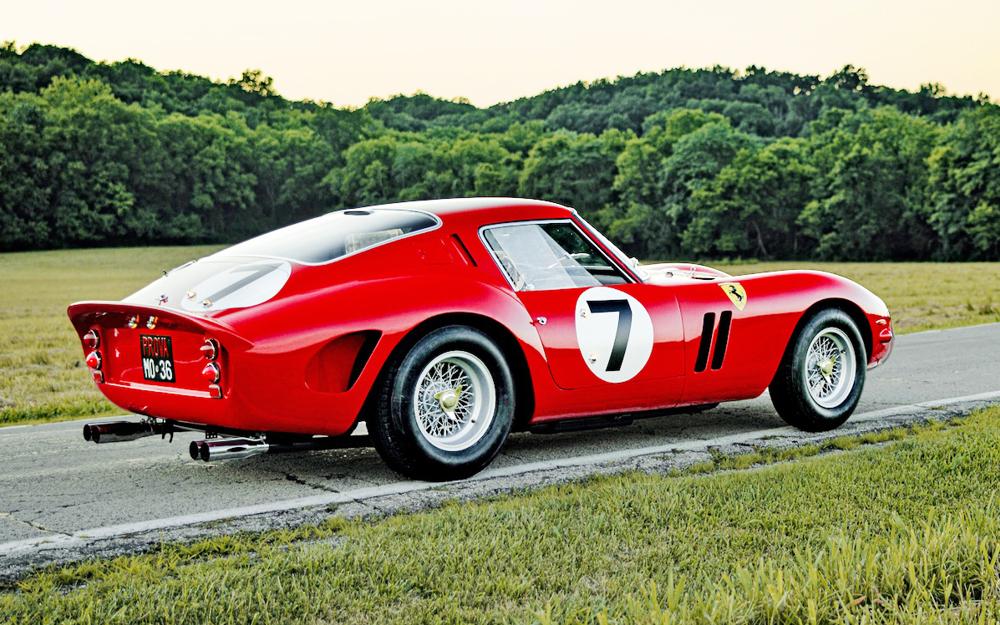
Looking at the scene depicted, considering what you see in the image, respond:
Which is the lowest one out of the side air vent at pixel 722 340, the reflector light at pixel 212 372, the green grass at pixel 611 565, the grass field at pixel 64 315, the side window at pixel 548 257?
the grass field at pixel 64 315

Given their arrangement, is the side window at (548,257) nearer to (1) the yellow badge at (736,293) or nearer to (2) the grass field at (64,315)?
(1) the yellow badge at (736,293)

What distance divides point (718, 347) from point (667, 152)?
303ft

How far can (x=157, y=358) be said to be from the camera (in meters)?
4.88

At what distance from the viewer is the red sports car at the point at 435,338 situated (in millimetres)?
4594

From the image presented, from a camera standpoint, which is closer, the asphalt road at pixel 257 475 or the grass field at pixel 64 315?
the asphalt road at pixel 257 475

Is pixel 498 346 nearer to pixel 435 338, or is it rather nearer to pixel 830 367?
pixel 435 338

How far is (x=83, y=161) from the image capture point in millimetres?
81062

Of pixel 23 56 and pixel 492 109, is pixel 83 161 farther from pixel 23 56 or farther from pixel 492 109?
pixel 492 109

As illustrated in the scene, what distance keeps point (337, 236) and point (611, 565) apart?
261 cm

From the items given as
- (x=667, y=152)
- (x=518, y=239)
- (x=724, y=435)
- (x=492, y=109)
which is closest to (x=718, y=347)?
(x=724, y=435)

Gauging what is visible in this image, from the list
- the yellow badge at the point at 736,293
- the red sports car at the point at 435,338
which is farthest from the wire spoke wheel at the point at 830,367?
the yellow badge at the point at 736,293

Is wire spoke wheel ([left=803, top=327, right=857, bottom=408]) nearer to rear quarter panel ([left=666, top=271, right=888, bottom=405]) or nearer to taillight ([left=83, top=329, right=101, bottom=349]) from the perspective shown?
rear quarter panel ([left=666, top=271, right=888, bottom=405])

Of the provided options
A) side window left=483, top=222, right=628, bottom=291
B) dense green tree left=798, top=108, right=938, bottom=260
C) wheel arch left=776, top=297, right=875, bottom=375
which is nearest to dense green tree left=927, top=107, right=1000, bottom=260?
dense green tree left=798, top=108, right=938, bottom=260

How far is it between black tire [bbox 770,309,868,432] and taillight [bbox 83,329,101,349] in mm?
4085
